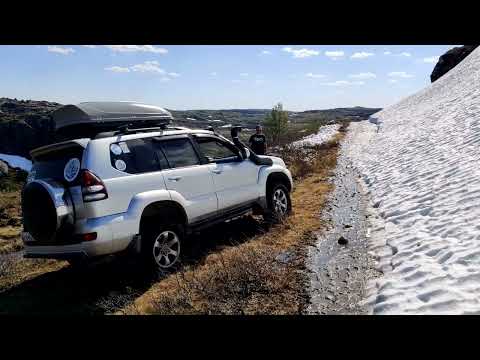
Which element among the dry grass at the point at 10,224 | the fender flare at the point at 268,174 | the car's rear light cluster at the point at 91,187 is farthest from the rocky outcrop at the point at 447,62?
the car's rear light cluster at the point at 91,187

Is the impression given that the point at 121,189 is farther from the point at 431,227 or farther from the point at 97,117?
the point at 431,227

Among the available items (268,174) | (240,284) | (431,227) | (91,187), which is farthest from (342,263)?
(91,187)

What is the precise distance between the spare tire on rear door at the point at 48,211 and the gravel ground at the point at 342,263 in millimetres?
3295

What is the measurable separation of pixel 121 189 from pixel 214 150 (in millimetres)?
2476

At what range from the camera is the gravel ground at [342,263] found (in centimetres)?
475

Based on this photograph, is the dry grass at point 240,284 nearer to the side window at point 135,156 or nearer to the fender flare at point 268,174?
the fender flare at point 268,174

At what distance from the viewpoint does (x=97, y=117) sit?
5691mm

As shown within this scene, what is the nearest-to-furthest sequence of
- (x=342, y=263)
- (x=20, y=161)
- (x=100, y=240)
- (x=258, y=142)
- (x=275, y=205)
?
(x=100, y=240) → (x=342, y=263) → (x=275, y=205) → (x=20, y=161) → (x=258, y=142)

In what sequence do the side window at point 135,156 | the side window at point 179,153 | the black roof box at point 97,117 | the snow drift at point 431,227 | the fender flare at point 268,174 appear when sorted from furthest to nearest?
the fender flare at point 268,174 < the side window at point 179,153 < the black roof box at point 97,117 < the side window at point 135,156 < the snow drift at point 431,227

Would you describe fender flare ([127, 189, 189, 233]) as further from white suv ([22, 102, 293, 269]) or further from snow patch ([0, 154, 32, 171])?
snow patch ([0, 154, 32, 171])
